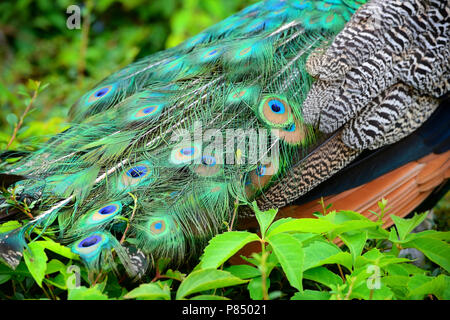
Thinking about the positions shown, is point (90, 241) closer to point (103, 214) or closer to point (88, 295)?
point (103, 214)

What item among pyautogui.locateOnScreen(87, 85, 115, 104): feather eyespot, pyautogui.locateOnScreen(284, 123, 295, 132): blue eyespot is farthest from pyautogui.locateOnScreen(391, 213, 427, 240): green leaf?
pyautogui.locateOnScreen(87, 85, 115, 104): feather eyespot

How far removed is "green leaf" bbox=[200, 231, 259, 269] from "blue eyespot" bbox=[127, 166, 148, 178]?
0.46m

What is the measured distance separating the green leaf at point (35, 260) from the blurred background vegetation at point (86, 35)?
2.87 metres

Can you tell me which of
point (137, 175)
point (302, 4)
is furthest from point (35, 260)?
point (302, 4)

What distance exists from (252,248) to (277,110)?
54 centimetres

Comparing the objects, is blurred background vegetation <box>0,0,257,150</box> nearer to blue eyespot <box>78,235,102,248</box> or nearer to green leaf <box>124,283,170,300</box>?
blue eyespot <box>78,235,102,248</box>

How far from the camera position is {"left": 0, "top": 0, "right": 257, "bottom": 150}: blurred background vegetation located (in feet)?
13.6

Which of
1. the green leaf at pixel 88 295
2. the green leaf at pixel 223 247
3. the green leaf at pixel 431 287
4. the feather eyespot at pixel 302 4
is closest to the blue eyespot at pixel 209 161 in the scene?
the green leaf at pixel 223 247

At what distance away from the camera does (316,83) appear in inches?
74.5

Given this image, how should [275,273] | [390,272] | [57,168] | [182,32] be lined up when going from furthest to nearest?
[182,32]
[57,168]
[275,273]
[390,272]

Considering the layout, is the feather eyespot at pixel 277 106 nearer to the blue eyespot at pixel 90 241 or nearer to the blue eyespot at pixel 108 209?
the blue eyespot at pixel 108 209

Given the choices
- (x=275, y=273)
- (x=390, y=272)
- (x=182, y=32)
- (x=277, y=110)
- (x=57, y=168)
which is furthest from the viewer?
(x=182, y=32)
